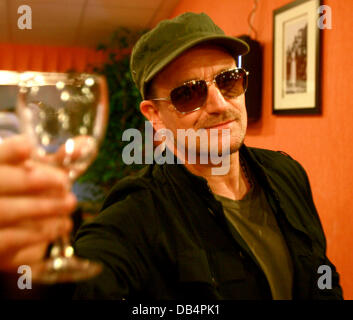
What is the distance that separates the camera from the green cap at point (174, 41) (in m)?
1.00

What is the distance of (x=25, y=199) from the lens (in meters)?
0.45

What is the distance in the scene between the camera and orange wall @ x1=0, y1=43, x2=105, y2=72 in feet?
16.1

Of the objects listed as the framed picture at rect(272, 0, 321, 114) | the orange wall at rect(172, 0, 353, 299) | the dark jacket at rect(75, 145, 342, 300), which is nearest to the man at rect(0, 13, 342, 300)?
the dark jacket at rect(75, 145, 342, 300)

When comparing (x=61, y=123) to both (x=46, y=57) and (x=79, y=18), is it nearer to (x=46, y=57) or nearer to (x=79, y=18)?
(x=79, y=18)

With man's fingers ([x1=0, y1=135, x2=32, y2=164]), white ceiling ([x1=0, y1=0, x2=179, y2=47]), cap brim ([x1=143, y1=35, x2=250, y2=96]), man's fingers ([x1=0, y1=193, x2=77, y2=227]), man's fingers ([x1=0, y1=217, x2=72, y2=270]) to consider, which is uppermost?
white ceiling ([x1=0, y1=0, x2=179, y2=47])

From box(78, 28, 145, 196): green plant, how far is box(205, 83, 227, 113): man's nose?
2871mm

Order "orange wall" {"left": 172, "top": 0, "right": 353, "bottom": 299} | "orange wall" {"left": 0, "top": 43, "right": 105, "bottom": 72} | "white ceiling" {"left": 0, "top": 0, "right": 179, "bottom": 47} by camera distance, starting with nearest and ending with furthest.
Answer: "orange wall" {"left": 172, "top": 0, "right": 353, "bottom": 299} → "white ceiling" {"left": 0, "top": 0, "right": 179, "bottom": 47} → "orange wall" {"left": 0, "top": 43, "right": 105, "bottom": 72}

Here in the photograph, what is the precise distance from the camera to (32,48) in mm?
4992

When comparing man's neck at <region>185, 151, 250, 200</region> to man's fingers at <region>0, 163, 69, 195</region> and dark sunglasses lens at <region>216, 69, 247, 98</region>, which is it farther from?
man's fingers at <region>0, 163, 69, 195</region>

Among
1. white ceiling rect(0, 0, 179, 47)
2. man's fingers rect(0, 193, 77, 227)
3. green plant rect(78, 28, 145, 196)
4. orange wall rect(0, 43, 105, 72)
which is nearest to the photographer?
man's fingers rect(0, 193, 77, 227)

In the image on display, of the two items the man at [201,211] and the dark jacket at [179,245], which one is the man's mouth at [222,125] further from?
the dark jacket at [179,245]

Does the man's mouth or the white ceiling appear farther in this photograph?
the white ceiling

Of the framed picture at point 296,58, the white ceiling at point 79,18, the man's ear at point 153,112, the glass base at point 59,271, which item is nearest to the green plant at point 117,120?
the white ceiling at point 79,18
